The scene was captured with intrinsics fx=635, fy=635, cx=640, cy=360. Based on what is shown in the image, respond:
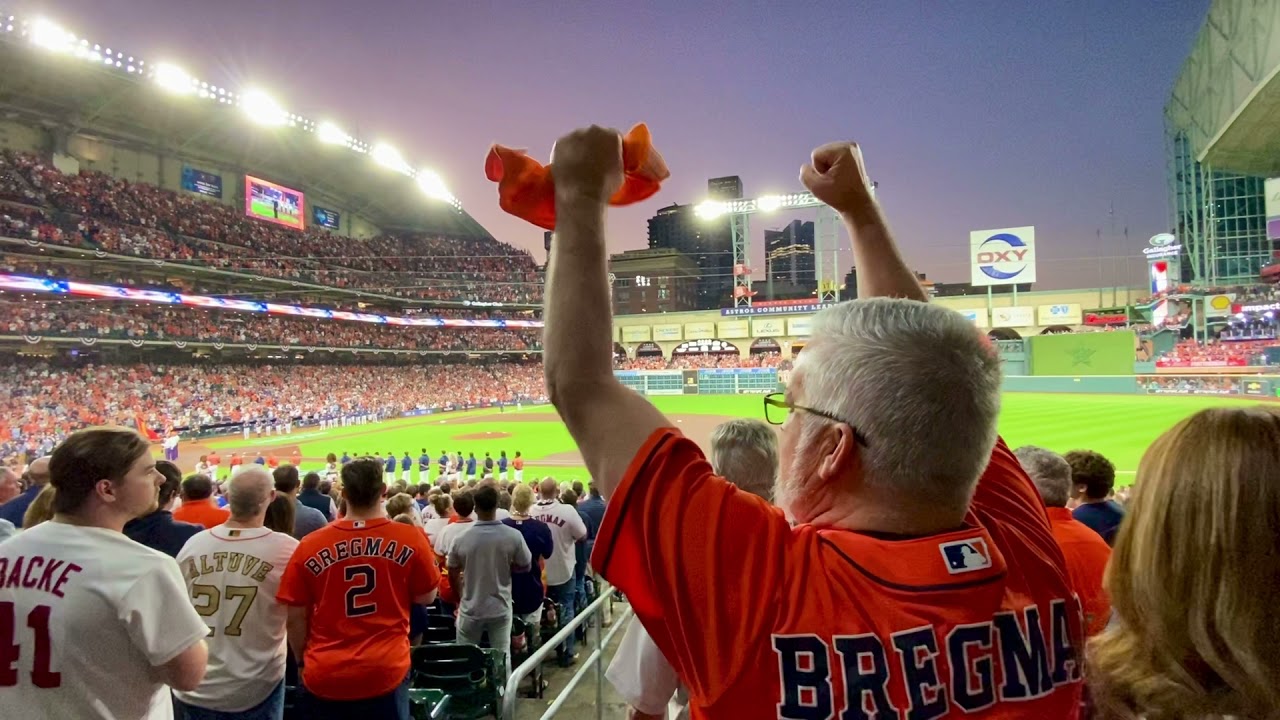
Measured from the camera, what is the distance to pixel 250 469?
4117mm

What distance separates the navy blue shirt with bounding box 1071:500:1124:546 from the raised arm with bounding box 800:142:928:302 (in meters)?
3.77

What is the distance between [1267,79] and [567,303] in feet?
122

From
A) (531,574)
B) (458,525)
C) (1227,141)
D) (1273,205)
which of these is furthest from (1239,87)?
(458,525)

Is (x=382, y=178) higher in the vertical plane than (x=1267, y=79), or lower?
higher

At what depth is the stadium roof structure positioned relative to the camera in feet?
100

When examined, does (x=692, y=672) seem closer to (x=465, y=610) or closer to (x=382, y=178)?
(x=465, y=610)

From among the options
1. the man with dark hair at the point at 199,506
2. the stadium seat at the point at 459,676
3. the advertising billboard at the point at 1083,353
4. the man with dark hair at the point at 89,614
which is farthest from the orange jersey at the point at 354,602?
the advertising billboard at the point at 1083,353

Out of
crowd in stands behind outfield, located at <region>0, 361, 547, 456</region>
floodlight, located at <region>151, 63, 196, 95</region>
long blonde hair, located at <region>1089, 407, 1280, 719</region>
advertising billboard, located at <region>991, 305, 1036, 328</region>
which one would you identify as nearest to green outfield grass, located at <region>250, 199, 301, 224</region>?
crowd in stands behind outfield, located at <region>0, 361, 547, 456</region>

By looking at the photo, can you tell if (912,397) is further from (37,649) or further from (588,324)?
(37,649)

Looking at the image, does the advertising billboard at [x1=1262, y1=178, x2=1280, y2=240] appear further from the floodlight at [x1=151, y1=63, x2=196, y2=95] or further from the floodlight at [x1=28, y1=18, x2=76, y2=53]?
the floodlight at [x1=28, y1=18, x2=76, y2=53]

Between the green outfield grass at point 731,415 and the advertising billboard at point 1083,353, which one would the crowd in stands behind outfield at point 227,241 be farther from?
the advertising billboard at point 1083,353

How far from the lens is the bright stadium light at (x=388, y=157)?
48531 millimetres

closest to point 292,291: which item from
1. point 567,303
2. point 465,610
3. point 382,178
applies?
point 382,178

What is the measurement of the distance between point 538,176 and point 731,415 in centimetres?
3184
